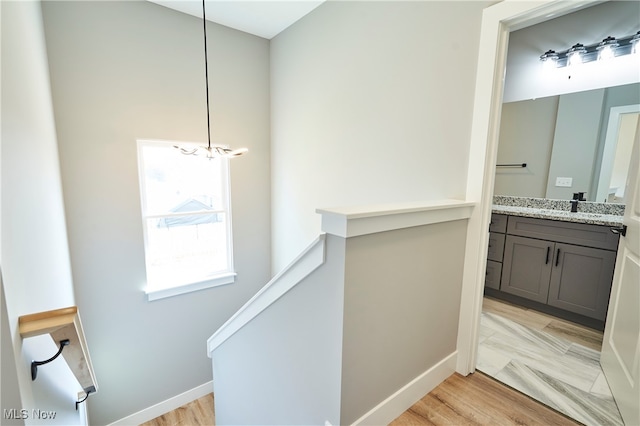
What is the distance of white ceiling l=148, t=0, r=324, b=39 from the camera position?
243 centimetres

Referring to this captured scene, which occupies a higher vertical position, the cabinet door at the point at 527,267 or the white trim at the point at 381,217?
the white trim at the point at 381,217

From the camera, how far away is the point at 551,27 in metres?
2.49

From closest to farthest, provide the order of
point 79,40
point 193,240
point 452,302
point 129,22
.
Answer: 1. point 452,302
2. point 79,40
3. point 129,22
4. point 193,240

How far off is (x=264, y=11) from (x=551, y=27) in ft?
8.28

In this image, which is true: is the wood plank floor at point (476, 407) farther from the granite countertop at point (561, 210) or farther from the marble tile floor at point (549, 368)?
the granite countertop at point (561, 210)

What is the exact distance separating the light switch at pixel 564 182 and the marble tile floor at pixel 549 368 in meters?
1.27

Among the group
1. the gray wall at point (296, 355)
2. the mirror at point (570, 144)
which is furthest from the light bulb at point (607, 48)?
the gray wall at point (296, 355)

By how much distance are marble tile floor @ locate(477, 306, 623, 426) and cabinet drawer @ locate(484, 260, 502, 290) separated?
514 millimetres

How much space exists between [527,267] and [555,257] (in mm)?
248

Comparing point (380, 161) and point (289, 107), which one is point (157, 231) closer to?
point (289, 107)

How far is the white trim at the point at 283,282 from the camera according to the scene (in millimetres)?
1151

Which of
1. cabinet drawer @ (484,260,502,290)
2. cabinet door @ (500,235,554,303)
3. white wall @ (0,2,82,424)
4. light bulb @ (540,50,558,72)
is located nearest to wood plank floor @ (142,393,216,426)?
white wall @ (0,2,82,424)

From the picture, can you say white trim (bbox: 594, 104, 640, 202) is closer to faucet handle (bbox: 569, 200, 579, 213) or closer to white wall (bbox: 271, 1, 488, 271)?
faucet handle (bbox: 569, 200, 579, 213)

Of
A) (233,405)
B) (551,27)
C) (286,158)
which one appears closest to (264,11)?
(286,158)
